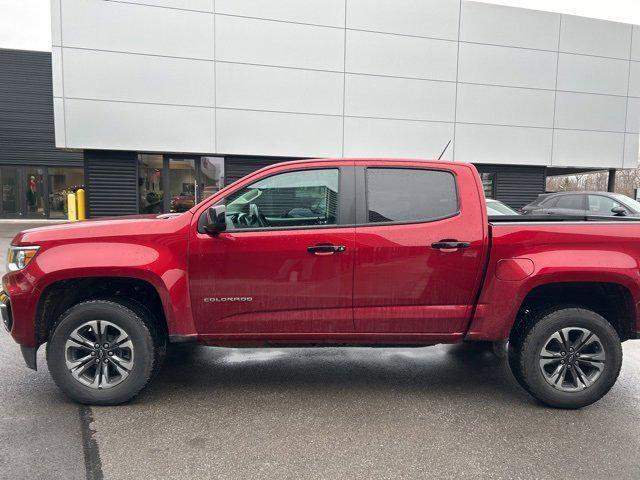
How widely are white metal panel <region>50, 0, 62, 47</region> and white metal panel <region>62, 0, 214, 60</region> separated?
12 cm

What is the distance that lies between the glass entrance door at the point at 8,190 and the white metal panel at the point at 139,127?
11.4 meters

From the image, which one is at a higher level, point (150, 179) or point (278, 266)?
point (150, 179)

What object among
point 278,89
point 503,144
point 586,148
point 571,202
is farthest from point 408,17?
point 586,148

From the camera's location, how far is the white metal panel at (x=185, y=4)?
12.5m

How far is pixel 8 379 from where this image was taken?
12.7 ft

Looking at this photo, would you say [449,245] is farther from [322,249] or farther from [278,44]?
[278,44]

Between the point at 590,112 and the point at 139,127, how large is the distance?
15.1 meters

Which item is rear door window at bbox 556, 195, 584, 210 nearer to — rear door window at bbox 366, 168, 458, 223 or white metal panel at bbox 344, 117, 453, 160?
white metal panel at bbox 344, 117, 453, 160

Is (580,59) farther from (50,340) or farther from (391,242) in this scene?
(50,340)

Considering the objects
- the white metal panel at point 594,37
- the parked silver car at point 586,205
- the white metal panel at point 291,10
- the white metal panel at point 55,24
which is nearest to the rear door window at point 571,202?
the parked silver car at point 586,205

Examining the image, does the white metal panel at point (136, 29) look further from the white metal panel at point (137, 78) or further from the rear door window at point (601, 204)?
the rear door window at point (601, 204)

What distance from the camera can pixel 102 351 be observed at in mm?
3389

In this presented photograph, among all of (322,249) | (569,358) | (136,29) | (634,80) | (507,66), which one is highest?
(136,29)

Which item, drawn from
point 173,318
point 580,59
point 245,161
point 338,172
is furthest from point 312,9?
point 173,318
